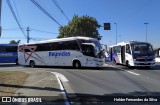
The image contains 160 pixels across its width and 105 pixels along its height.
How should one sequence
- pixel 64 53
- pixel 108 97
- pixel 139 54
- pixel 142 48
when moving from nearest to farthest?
pixel 108 97
pixel 139 54
pixel 142 48
pixel 64 53

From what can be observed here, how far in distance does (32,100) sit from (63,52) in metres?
20.9

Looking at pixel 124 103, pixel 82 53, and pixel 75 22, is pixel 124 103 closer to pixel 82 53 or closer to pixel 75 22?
pixel 82 53

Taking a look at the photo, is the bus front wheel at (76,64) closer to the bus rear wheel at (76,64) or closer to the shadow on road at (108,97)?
the bus rear wheel at (76,64)

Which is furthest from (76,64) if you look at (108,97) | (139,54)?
(108,97)

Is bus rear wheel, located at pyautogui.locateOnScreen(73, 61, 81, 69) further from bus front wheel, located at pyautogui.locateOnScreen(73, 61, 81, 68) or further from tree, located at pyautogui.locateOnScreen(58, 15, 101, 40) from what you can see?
tree, located at pyautogui.locateOnScreen(58, 15, 101, 40)

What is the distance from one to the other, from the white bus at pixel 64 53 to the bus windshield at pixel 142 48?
3154 mm

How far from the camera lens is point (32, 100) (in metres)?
11.2

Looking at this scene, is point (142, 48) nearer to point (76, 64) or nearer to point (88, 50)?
point (88, 50)

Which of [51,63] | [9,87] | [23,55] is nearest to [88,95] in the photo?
[9,87]

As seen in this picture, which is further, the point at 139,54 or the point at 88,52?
the point at 88,52

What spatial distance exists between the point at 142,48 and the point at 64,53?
7826 millimetres

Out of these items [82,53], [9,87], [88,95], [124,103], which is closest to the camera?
[124,103]

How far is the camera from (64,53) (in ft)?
105

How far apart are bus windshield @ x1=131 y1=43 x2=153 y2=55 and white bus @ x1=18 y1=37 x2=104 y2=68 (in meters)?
3.15
